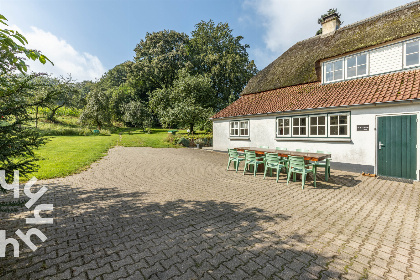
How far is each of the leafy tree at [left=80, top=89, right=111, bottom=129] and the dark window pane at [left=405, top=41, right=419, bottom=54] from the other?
3648cm

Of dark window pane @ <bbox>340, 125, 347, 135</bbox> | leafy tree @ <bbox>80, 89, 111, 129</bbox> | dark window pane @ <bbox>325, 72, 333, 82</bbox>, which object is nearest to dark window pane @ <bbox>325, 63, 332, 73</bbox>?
dark window pane @ <bbox>325, 72, 333, 82</bbox>

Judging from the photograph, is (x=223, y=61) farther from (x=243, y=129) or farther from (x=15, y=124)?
(x=15, y=124)

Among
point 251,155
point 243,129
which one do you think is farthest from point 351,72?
point 251,155

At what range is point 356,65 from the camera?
1159cm

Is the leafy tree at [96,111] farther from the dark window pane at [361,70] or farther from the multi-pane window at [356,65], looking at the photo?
the dark window pane at [361,70]

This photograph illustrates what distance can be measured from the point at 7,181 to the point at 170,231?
288 centimetres

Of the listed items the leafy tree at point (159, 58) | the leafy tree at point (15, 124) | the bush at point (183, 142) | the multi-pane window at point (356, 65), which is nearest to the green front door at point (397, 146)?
the multi-pane window at point (356, 65)

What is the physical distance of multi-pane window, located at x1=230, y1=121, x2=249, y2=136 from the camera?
15.7 meters

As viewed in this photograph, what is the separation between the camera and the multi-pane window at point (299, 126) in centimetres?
1212

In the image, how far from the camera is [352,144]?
397 inches

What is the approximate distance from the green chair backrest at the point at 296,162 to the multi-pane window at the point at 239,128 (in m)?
7.66

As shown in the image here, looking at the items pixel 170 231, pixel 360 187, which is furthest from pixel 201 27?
pixel 170 231

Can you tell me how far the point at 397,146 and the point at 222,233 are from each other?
8832 mm

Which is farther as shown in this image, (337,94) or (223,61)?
(223,61)
